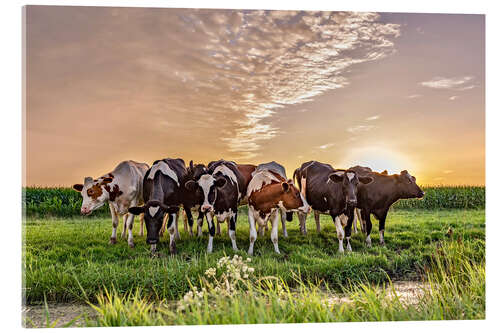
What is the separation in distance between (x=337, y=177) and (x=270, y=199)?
43.6 inches

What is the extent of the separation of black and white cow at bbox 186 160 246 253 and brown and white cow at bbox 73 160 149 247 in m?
0.88

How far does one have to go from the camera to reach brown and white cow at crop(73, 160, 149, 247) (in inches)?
235

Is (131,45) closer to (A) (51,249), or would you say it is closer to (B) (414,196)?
(A) (51,249)

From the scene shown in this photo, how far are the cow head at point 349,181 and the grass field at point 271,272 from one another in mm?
575

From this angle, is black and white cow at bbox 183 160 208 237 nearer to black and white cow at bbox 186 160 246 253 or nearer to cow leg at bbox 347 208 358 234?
black and white cow at bbox 186 160 246 253

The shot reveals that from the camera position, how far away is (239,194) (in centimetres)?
693

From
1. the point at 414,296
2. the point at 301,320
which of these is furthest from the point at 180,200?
the point at 414,296

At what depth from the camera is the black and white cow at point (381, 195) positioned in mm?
6293

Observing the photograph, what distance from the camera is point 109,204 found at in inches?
269

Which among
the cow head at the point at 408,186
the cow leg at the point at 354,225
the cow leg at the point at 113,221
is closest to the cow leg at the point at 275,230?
the cow leg at the point at 354,225

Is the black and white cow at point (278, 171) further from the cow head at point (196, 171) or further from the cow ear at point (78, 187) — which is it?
the cow ear at point (78, 187)

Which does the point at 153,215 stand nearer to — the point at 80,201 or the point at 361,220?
the point at 80,201

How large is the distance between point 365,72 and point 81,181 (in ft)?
13.4

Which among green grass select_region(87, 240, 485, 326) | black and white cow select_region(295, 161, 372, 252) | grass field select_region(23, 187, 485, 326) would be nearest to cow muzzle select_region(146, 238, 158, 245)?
grass field select_region(23, 187, 485, 326)
